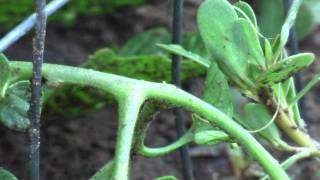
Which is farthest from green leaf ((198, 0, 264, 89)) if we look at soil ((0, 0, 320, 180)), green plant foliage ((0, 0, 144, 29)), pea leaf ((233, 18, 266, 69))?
green plant foliage ((0, 0, 144, 29))

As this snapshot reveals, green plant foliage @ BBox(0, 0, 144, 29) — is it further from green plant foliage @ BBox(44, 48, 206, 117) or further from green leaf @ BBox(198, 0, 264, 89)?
green leaf @ BBox(198, 0, 264, 89)

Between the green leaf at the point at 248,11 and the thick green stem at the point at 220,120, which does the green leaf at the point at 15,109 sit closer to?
the thick green stem at the point at 220,120

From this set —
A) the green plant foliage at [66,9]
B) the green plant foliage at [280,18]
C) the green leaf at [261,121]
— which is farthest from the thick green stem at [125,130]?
the green plant foliage at [280,18]

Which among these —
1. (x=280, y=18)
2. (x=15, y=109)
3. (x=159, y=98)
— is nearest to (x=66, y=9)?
(x=280, y=18)

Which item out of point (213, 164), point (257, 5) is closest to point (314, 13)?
point (257, 5)

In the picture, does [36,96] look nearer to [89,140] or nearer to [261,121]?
[261,121]
